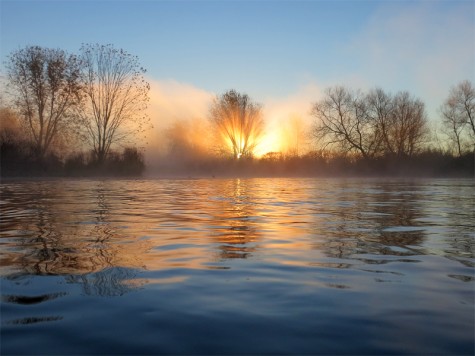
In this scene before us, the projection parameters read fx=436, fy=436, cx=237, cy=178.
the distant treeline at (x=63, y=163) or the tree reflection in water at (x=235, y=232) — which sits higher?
the distant treeline at (x=63, y=163)

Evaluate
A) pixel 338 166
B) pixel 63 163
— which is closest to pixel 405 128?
pixel 338 166

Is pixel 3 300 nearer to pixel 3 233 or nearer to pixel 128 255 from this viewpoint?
pixel 128 255

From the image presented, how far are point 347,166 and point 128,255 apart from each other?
5198cm

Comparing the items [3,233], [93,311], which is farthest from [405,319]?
[3,233]

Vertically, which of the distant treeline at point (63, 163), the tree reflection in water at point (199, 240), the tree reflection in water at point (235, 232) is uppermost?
the distant treeline at point (63, 163)

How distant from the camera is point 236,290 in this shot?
3.49m

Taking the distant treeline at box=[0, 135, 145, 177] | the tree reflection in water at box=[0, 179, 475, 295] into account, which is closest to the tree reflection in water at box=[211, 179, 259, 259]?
the tree reflection in water at box=[0, 179, 475, 295]

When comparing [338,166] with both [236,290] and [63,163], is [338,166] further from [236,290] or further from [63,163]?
[236,290]

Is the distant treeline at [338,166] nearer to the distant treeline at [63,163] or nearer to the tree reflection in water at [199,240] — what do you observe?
the distant treeline at [63,163]

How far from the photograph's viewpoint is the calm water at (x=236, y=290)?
246 cm

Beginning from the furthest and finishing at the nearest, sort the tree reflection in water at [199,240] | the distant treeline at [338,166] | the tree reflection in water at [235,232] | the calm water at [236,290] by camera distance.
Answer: the distant treeline at [338,166]
the tree reflection in water at [235,232]
the tree reflection in water at [199,240]
the calm water at [236,290]

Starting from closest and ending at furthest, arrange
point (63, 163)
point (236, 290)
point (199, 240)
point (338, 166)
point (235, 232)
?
point (236, 290) → point (199, 240) → point (235, 232) → point (63, 163) → point (338, 166)

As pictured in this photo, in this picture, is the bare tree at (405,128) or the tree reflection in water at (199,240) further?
the bare tree at (405,128)

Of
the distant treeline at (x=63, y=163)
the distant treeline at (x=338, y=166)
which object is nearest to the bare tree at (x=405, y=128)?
the distant treeline at (x=338, y=166)
